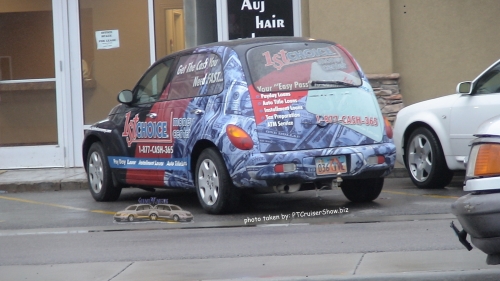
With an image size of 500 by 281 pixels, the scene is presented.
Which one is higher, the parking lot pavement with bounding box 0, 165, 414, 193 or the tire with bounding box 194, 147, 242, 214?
the tire with bounding box 194, 147, 242, 214

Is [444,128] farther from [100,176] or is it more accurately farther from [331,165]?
[100,176]

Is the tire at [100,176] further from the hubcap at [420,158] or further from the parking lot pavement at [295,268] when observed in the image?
the parking lot pavement at [295,268]

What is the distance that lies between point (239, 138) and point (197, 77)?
122 cm

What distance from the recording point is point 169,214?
31.1ft

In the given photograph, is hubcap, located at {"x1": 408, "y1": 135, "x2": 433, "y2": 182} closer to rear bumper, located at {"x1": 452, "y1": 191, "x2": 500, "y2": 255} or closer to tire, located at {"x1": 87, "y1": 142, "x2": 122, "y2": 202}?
tire, located at {"x1": 87, "y1": 142, "x2": 122, "y2": 202}

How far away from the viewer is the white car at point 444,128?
1005 centimetres

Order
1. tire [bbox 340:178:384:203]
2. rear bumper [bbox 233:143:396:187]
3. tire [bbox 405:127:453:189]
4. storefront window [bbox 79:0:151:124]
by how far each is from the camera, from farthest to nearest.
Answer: storefront window [bbox 79:0:151:124]
tire [bbox 405:127:453:189]
tire [bbox 340:178:384:203]
rear bumper [bbox 233:143:396:187]

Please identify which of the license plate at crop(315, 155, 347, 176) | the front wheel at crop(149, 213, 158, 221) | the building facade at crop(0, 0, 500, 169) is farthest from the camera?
the building facade at crop(0, 0, 500, 169)

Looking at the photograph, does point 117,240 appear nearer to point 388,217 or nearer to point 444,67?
point 388,217

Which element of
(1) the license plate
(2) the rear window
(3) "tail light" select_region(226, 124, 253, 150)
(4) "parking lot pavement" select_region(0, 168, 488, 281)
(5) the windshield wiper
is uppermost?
(2) the rear window

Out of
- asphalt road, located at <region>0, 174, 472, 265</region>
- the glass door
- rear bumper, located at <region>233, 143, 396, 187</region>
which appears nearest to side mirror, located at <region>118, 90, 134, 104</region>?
asphalt road, located at <region>0, 174, 472, 265</region>

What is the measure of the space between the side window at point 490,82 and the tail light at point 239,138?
2934 mm

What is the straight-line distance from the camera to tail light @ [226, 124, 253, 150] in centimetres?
870

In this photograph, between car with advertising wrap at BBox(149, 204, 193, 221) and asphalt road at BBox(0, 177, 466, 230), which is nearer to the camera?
asphalt road at BBox(0, 177, 466, 230)
